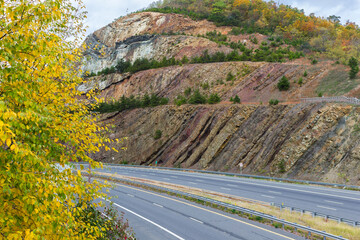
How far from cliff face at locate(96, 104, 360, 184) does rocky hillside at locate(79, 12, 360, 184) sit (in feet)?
0.34

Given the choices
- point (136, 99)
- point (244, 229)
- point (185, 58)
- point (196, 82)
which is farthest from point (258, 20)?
point (244, 229)

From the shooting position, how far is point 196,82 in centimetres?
5694

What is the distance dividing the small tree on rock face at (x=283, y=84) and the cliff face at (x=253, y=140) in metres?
7.33

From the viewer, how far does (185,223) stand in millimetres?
15219

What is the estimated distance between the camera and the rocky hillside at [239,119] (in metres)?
28.5

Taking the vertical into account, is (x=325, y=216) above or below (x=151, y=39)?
below

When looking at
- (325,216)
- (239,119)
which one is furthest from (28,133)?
(239,119)

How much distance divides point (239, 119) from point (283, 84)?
10.0 meters

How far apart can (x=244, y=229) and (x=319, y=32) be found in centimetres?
8609

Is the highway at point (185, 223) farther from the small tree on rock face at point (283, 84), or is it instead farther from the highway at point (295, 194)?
the small tree on rock face at point (283, 84)

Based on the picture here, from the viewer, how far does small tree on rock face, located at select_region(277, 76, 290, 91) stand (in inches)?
1703

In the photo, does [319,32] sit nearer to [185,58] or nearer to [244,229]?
[185,58]

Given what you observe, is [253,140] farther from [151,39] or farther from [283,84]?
[151,39]

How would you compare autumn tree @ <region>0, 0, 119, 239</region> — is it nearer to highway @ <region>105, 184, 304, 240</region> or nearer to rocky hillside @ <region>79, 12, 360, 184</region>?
rocky hillside @ <region>79, 12, 360, 184</region>
